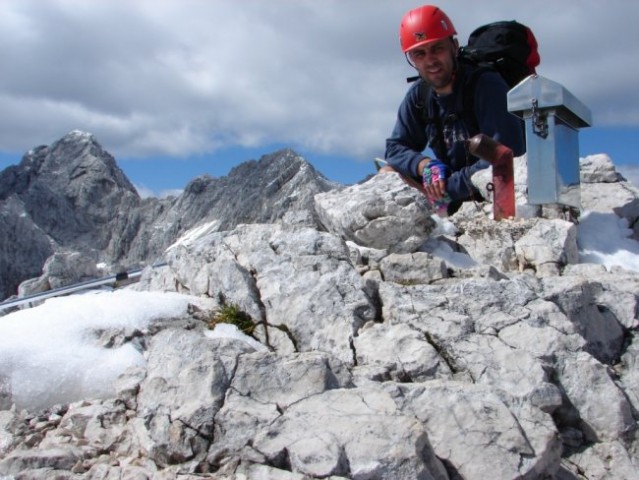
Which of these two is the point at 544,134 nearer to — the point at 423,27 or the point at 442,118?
the point at 442,118

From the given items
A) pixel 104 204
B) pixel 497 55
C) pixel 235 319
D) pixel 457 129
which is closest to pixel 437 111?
pixel 457 129

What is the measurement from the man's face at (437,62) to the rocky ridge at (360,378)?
3.30 meters

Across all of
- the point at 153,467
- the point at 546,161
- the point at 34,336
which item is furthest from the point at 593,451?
the point at 546,161

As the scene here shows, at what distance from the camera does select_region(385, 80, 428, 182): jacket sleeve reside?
11.1 meters

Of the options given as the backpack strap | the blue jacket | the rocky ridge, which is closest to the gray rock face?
the blue jacket

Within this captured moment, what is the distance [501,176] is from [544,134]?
34.3 inches

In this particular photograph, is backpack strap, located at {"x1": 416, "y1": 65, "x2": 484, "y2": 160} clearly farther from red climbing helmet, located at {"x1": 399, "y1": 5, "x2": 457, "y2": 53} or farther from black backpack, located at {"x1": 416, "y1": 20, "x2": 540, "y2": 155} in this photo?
red climbing helmet, located at {"x1": 399, "y1": 5, "x2": 457, "y2": 53}

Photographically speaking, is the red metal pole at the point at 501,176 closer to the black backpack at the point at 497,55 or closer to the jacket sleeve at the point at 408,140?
the black backpack at the point at 497,55

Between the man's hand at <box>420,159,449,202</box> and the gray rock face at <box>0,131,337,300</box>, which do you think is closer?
the man's hand at <box>420,159,449,202</box>

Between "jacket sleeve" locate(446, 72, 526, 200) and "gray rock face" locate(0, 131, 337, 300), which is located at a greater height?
"gray rock face" locate(0, 131, 337, 300)

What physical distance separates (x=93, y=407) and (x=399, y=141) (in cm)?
802

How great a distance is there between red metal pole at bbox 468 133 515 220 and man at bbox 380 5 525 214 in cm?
93

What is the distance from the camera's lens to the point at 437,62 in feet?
33.0

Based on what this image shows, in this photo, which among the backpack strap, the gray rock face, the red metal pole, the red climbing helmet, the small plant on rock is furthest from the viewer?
the gray rock face
